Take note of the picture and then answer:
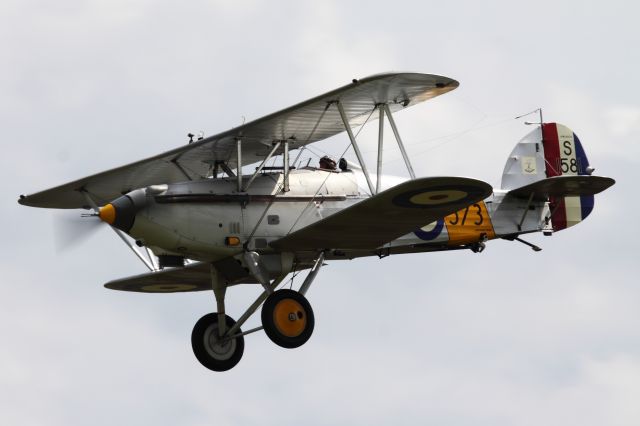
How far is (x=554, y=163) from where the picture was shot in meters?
22.8

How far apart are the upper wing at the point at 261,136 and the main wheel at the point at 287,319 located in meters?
2.05

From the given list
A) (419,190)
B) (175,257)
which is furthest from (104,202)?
(419,190)

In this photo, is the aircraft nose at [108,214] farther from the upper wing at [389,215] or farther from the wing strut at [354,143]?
the wing strut at [354,143]

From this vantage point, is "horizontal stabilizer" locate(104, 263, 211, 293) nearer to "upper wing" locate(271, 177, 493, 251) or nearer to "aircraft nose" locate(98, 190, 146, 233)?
"aircraft nose" locate(98, 190, 146, 233)

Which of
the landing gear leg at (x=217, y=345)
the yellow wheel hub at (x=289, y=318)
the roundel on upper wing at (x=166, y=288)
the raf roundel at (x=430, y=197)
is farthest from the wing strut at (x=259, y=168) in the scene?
the roundel on upper wing at (x=166, y=288)

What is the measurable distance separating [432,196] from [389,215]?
0.84 metres

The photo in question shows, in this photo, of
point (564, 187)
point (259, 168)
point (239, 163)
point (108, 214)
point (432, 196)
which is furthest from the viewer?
point (564, 187)

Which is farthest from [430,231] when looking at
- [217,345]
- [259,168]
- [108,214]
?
[108,214]

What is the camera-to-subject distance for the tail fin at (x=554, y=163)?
22.0m

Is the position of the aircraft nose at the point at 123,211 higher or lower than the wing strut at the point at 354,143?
lower

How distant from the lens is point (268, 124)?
1888cm

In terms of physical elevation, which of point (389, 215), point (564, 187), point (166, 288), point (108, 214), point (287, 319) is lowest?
point (287, 319)

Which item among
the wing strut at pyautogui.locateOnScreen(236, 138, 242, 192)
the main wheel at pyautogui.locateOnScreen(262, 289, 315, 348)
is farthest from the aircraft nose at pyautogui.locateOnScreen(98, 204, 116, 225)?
the main wheel at pyautogui.locateOnScreen(262, 289, 315, 348)

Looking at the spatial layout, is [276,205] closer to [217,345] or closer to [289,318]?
[289,318]
